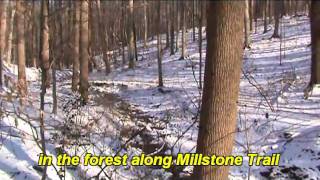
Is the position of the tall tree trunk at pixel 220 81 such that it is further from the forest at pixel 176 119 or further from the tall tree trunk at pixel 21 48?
the tall tree trunk at pixel 21 48

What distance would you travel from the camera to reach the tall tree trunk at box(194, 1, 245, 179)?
4469 mm

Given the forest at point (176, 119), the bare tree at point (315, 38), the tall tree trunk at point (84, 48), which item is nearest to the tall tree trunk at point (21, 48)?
the forest at point (176, 119)

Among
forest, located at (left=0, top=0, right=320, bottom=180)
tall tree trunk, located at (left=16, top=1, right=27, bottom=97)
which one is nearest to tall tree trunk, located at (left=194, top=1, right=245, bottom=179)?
forest, located at (left=0, top=0, right=320, bottom=180)

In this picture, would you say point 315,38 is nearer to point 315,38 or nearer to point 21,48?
point 315,38

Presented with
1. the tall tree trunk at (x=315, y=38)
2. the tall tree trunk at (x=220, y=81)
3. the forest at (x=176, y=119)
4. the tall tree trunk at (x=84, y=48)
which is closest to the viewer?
the tall tree trunk at (x=220, y=81)

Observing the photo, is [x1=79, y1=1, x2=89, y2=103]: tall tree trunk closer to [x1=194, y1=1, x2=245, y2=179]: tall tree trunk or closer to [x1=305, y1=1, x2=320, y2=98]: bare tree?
[x1=305, y1=1, x2=320, y2=98]: bare tree

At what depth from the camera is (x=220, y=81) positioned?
4.57 m

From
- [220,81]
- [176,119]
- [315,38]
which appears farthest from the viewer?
[176,119]

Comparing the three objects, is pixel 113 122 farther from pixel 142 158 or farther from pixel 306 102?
pixel 306 102

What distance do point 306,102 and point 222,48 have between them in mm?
8537

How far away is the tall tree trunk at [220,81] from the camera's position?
4.47 m

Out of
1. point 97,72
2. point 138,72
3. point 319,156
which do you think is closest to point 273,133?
point 319,156

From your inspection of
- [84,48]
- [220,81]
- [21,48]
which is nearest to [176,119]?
[84,48]

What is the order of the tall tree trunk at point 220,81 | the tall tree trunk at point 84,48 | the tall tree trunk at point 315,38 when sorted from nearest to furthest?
the tall tree trunk at point 220,81 < the tall tree trunk at point 315,38 < the tall tree trunk at point 84,48
